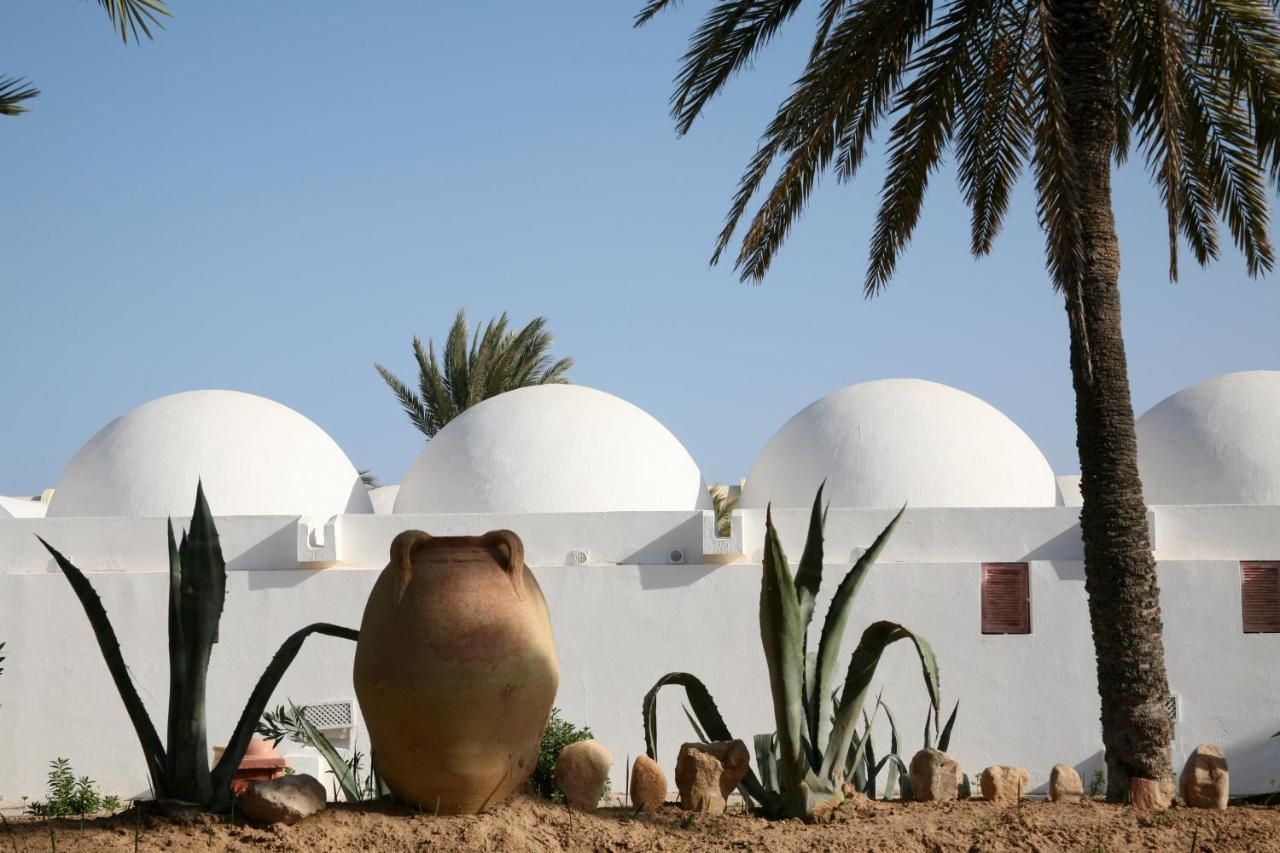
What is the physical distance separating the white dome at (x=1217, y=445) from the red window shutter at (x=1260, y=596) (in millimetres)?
1589

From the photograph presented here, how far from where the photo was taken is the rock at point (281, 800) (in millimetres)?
4910

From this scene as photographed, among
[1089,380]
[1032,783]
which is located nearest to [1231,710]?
[1032,783]

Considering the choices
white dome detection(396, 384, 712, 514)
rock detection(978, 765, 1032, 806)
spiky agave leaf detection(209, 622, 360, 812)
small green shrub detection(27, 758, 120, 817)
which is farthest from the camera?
white dome detection(396, 384, 712, 514)

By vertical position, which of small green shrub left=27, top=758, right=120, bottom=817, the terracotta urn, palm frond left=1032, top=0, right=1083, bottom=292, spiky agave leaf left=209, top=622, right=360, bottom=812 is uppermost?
palm frond left=1032, top=0, right=1083, bottom=292

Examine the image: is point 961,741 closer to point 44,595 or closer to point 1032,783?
point 1032,783

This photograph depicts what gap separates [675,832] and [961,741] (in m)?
5.79

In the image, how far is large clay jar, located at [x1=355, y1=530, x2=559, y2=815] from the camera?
16.4ft

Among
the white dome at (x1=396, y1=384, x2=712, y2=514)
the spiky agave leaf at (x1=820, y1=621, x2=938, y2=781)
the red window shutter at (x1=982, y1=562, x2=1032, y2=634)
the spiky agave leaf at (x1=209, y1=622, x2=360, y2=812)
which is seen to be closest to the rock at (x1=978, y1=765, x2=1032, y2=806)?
the spiky agave leaf at (x1=820, y1=621, x2=938, y2=781)

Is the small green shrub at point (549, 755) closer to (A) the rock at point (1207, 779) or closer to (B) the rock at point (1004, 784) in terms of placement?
(B) the rock at point (1004, 784)

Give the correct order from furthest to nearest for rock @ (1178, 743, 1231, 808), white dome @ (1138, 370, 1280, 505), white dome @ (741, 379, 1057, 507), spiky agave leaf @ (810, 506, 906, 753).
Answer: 1. white dome @ (1138, 370, 1280, 505)
2. white dome @ (741, 379, 1057, 507)
3. rock @ (1178, 743, 1231, 808)
4. spiky agave leaf @ (810, 506, 906, 753)

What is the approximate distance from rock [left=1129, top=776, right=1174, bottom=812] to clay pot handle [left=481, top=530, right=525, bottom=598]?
116 inches

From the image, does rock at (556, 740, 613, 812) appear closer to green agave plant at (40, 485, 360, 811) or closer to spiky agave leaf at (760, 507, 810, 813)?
spiky agave leaf at (760, 507, 810, 813)

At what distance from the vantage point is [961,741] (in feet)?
33.7

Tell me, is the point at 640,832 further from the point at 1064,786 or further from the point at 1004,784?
the point at 1064,786
